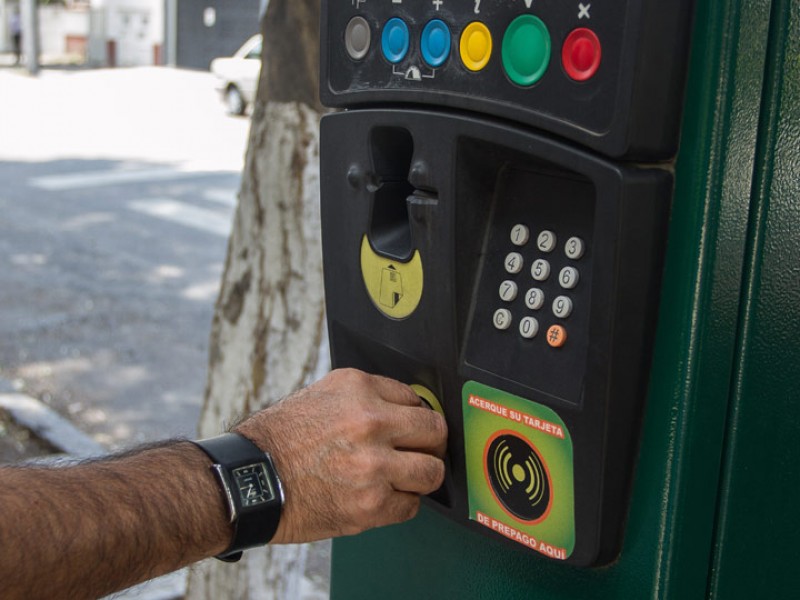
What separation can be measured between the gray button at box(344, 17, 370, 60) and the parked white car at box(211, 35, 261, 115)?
12251mm

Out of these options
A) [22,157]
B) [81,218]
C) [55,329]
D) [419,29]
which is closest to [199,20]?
[22,157]

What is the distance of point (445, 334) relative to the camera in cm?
112

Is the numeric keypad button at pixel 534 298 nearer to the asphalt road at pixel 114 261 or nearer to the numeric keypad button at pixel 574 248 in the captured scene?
the numeric keypad button at pixel 574 248

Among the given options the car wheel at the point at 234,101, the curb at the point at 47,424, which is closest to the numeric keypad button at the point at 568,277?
the curb at the point at 47,424

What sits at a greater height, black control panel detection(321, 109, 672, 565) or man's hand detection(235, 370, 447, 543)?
black control panel detection(321, 109, 672, 565)

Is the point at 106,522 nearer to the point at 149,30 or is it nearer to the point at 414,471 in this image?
the point at 414,471

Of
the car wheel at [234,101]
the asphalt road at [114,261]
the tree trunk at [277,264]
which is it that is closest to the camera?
the tree trunk at [277,264]

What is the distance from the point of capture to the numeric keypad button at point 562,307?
39.8 inches

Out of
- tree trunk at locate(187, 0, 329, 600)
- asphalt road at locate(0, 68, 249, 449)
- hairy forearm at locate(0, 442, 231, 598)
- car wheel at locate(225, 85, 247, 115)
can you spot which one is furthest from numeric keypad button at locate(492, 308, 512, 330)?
car wheel at locate(225, 85, 247, 115)

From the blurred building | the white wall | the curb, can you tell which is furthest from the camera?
the white wall

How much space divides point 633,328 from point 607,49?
0.82ft

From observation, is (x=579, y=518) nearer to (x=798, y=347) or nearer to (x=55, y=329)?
(x=798, y=347)

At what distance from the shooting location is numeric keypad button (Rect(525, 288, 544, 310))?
104 centimetres

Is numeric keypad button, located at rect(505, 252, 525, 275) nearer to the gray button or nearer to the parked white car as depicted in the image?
the gray button
